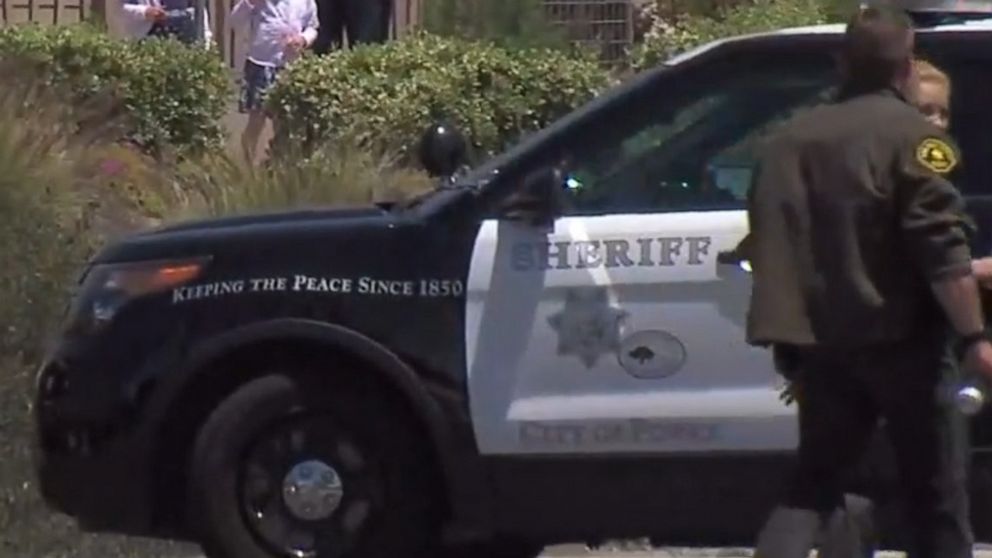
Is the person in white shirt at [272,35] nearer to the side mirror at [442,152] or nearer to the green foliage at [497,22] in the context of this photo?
the green foliage at [497,22]

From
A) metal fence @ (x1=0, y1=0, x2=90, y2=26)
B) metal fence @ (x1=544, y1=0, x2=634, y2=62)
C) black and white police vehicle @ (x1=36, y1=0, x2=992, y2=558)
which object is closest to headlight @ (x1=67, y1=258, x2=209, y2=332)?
black and white police vehicle @ (x1=36, y1=0, x2=992, y2=558)

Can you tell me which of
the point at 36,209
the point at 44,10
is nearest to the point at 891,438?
the point at 36,209

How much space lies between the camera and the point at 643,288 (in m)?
7.96

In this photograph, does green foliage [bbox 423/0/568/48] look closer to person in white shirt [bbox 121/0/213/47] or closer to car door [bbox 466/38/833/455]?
person in white shirt [bbox 121/0/213/47]

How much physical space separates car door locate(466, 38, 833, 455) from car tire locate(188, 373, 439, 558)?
32 cm

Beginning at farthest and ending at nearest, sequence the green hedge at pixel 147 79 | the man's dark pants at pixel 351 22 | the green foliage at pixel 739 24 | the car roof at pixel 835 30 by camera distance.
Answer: the man's dark pants at pixel 351 22 → the green foliage at pixel 739 24 → the green hedge at pixel 147 79 → the car roof at pixel 835 30

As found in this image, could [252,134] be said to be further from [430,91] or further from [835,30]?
[835,30]

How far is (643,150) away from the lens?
8.13 m

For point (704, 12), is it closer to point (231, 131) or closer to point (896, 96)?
point (231, 131)

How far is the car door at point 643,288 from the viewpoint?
7.94 m

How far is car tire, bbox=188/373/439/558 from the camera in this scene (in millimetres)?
8234

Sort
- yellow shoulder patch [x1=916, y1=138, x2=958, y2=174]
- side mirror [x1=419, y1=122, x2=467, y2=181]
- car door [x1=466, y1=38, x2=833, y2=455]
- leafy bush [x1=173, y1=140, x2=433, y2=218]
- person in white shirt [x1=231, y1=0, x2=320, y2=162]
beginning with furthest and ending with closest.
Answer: person in white shirt [x1=231, y1=0, x2=320, y2=162]
leafy bush [x1=173, y1=140, x2=433, y2=218]
side mirror [x1=419, y1=122, x2=467, y2=181]
car door [x1=466, y1=38, x2=833, y2=455]
yellow shoulder patch [x1=916, y1=138, x2=958, y2=174]

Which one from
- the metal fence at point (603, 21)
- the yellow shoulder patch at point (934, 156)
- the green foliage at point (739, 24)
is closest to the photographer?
the yellow shoulder patch at point (934, 156)

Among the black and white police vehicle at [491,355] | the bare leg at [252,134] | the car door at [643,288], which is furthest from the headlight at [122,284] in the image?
the bare leg at [252,134]
